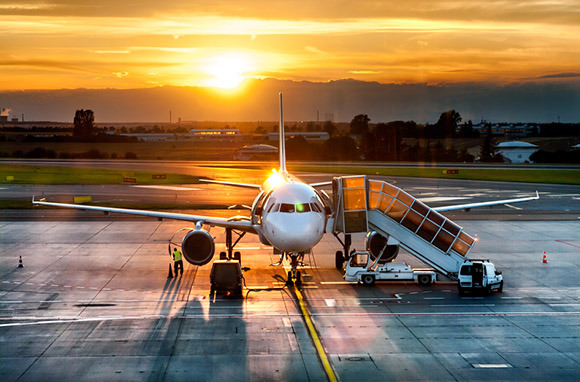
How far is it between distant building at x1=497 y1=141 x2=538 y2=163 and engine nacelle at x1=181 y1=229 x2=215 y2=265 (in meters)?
167

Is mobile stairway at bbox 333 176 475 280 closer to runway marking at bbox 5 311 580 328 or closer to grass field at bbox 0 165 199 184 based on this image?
runway marking at bbox 5 311 580 328

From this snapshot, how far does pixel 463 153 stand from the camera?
187625 mm

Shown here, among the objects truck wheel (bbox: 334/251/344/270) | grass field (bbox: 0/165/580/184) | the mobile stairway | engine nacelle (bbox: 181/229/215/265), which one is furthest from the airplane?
grass field (bbox: 0/165/580/184)

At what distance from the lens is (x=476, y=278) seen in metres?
32.1

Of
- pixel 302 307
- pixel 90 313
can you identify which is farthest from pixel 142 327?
pixel 302 307

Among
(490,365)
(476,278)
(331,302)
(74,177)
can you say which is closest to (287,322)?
(331,302)

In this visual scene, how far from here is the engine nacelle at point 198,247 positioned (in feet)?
111

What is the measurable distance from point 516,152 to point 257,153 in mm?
75678

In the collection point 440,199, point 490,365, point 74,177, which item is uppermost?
point 74,177

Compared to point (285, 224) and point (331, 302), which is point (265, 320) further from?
point (285, 224)

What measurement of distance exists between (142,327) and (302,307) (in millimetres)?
7269

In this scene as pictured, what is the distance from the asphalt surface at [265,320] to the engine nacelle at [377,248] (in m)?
2.43

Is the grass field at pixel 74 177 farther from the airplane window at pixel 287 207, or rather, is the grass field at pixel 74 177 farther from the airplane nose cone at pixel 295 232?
the airplane nose cone at pixel 295 232

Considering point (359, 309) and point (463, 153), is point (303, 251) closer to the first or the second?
point (359, 309)
